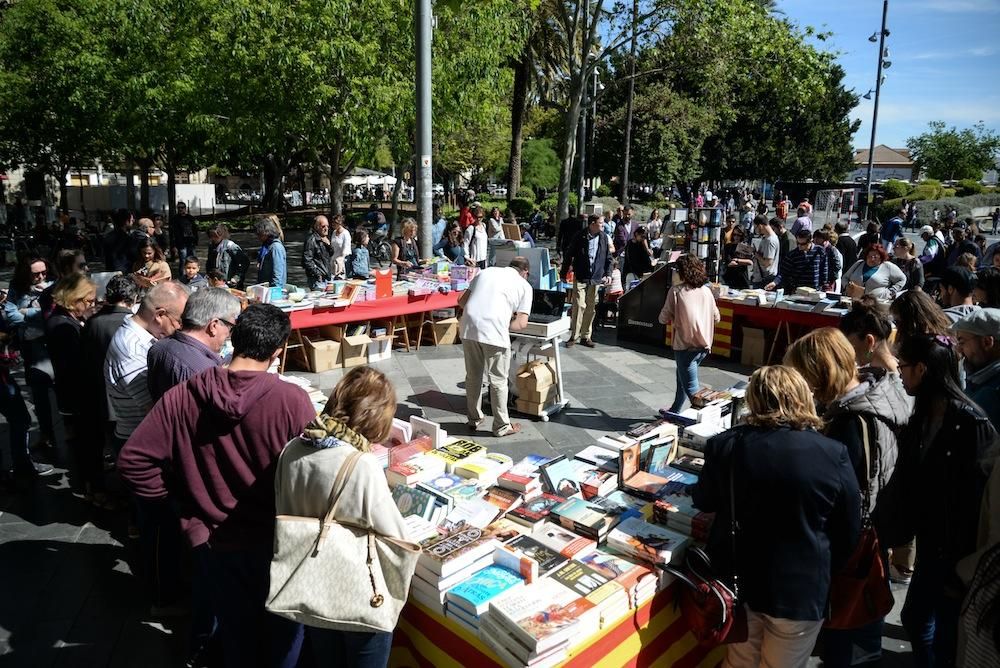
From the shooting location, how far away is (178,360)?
10.4 feet

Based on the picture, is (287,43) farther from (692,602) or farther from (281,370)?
(692,602)

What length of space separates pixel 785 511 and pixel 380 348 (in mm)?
6825

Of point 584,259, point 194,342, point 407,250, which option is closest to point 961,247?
point 584,259

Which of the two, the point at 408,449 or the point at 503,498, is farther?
the point at 408,449

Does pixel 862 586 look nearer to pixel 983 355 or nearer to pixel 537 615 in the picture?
pixel 537 615

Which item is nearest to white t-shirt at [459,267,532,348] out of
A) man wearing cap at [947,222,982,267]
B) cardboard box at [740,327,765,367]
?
cardboard box at [740,327,765,367]

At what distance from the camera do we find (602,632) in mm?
2559

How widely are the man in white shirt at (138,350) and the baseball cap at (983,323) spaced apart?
391cm

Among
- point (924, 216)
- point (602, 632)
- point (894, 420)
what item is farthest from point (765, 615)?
point (924, 216)

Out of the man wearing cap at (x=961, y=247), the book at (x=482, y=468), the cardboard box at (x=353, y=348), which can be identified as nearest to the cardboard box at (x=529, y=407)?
the cardboard box at (x=353, y=348)

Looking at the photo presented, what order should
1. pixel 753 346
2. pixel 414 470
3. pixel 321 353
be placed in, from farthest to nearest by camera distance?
pixel 753 346 → pixel 321 353 → pixel 414 470

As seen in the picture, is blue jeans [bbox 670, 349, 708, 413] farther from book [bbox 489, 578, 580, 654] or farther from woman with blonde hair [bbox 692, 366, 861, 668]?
book [bbox 489, 578, 580, 654]

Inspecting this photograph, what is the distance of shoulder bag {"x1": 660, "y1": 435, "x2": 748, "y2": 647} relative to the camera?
2525 mm

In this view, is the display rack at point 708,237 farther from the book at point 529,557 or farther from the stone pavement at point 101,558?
the book at point 529,557
